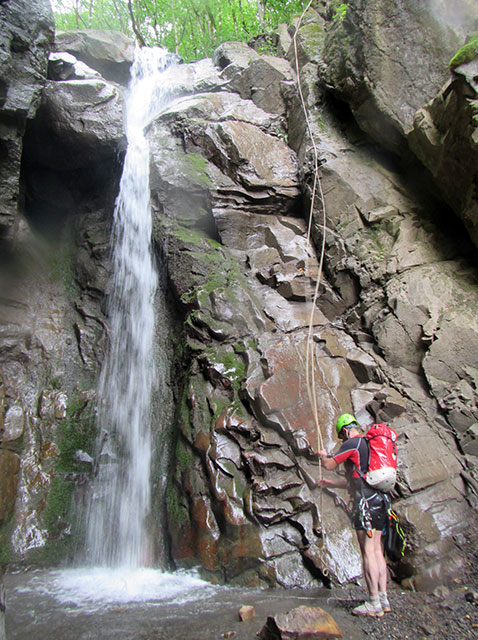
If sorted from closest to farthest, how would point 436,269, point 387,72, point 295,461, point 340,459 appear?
point 340,459
point 295,461
point 436,269
point 387,72

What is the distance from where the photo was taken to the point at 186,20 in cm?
2059

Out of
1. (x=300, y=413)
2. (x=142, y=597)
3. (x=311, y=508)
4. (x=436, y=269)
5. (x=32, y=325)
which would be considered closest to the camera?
(x=142, y=597)

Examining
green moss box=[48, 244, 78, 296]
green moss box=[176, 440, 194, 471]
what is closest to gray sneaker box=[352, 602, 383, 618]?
green moss box=[176, 440, 194, 471]

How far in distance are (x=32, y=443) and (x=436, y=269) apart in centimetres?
826

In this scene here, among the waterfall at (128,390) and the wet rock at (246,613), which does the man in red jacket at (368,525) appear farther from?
the waterfall at (128,390)

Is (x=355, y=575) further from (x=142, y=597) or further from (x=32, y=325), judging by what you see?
(x=32, y=325)

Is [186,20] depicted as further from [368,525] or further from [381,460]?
[368,525]

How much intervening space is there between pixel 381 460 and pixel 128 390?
18.1 ft

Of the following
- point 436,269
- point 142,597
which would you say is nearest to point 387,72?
point 436,269

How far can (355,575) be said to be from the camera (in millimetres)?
4895

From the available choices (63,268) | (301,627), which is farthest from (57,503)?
(63,268)

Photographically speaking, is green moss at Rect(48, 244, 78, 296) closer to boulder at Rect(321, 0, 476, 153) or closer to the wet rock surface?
the wet rock surface

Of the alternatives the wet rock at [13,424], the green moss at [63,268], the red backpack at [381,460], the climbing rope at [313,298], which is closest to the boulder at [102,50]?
the climbing rope at [313,298]

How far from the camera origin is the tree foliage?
63.5 ft
